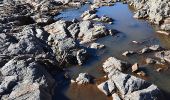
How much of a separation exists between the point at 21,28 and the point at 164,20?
25073 millimetres

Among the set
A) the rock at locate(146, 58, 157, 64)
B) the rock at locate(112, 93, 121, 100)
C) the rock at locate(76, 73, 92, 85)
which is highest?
the rock at locate(146, 58, 157, 64)

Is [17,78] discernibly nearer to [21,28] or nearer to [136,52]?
[136,52]

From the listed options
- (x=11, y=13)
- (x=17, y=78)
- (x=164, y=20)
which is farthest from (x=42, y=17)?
(x=17, y=78)

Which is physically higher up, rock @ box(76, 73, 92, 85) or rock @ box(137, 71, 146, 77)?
rock @ box(137, 71, 146, 77)

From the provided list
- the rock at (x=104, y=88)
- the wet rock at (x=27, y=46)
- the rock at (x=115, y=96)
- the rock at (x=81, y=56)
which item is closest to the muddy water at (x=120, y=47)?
the rock at (x=104, y=88)

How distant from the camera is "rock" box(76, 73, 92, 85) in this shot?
3334 cm

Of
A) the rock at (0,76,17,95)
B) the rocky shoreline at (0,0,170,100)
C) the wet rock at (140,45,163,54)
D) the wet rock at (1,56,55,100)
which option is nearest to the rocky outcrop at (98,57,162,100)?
the rocky shoreline at (0,0,170,100)

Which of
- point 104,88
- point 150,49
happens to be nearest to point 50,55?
point 104,88

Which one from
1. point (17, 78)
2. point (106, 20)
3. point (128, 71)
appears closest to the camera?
point (17, 78)

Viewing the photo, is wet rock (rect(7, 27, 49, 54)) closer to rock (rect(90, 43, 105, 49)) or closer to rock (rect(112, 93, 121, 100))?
rock (rect(90, 43, 105, 49))

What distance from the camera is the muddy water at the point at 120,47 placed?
31.7 m

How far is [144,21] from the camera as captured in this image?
53.5 m

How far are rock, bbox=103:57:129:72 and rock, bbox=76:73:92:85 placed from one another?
2835mm

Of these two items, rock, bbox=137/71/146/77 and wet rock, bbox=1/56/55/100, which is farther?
rock, bbox=137/71/146/77
